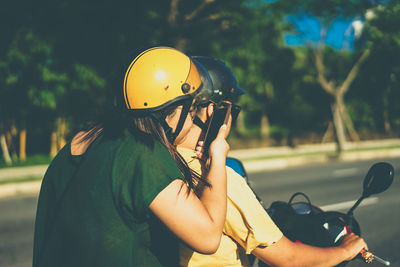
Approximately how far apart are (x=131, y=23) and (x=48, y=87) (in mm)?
3561

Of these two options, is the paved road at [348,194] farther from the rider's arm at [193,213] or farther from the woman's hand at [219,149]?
the rider's arm at [193,213]

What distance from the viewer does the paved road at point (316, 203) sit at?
464cm

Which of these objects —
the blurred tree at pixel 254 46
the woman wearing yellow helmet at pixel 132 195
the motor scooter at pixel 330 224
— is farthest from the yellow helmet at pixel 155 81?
the blurred tree at pixel 254 46

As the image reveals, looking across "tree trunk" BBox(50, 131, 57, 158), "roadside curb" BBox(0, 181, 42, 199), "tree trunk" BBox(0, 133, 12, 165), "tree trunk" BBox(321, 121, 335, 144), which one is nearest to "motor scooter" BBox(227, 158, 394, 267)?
"roadside curb" BBox(0, 181, 42, 199)

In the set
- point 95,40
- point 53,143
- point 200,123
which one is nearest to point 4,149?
point 53,143

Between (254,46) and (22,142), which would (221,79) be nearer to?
(22,142)

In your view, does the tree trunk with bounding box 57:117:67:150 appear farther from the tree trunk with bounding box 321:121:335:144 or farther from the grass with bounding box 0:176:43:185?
the tree trunk with bounding box 321:121:335:144

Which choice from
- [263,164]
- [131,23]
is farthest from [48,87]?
[263,164]

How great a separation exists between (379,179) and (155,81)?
1.11 m

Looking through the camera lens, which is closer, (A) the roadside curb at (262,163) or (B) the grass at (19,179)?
(A) the roadside curb at (262,163)

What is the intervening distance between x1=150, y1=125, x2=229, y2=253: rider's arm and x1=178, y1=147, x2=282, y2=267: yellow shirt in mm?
135

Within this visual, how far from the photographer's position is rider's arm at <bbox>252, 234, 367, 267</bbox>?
1.41 m

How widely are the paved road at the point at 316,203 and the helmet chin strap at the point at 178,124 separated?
133 inches

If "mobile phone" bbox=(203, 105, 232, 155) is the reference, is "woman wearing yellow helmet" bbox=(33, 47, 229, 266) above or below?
below
